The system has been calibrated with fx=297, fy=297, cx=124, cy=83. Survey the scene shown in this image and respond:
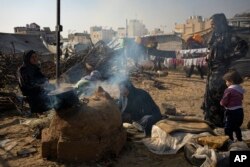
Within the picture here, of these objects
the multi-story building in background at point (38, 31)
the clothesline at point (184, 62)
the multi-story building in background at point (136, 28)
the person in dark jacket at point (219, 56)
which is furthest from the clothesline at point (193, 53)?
the multi-story building in background at point (136, 28)

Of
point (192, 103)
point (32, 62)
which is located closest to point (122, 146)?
point (32, 62)

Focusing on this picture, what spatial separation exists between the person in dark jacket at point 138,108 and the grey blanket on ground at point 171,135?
50 centimetres

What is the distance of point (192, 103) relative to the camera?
9.91m

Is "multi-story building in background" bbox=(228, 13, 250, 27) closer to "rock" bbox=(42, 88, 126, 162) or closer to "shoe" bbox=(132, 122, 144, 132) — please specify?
"shoe" bbox=(132, 122, 144, 132)

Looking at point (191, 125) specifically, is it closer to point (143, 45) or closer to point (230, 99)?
point (230, 99)

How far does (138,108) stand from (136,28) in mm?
57755

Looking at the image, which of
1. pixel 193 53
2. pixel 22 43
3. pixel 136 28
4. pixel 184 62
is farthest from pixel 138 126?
pixel 136 28

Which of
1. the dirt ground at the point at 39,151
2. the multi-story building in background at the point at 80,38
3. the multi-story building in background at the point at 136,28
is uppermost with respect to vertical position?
the multi-story building in background at the point at 136,28

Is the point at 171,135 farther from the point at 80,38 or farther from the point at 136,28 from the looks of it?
the point at 136,28

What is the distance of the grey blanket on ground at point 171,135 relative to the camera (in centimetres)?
548

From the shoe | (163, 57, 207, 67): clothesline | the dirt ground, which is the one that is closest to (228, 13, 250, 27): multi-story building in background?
(163, 57, 207, 67): clothesline

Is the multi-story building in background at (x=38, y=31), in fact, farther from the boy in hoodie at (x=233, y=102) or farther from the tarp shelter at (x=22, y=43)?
the boy in hoodie at (x=233, y=102)

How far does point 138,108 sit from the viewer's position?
22.3ft

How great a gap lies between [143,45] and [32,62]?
11.4 meters
